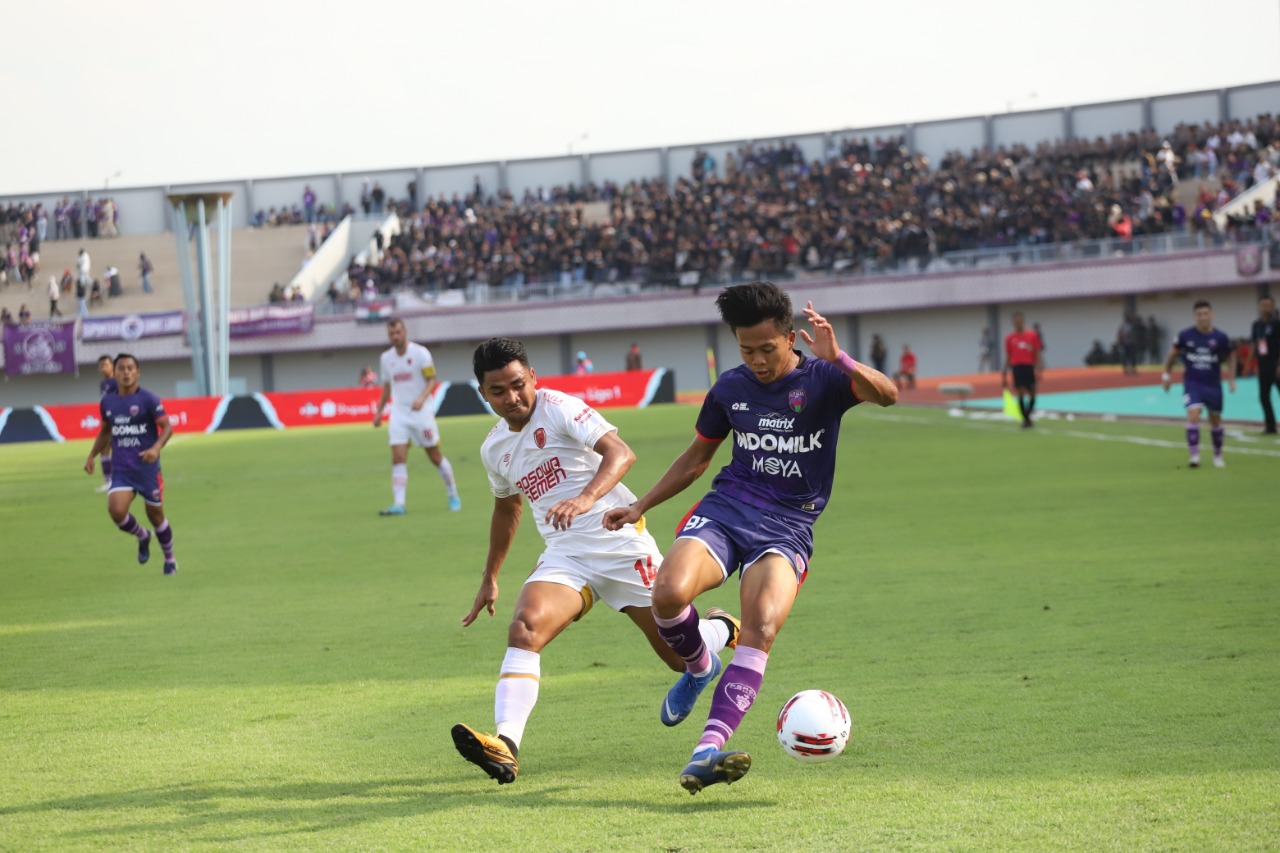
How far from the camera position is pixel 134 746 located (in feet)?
21.2

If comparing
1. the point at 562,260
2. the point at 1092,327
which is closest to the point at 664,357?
the point at 562,260

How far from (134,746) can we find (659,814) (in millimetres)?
2778

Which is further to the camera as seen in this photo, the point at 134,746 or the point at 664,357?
the point at 664,357

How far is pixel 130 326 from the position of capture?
5888cm

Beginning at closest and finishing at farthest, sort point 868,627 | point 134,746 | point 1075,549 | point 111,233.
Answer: point 134,746
point 868,627
point 1075,549
point 111,233

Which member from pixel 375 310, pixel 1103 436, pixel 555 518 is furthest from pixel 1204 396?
pixel 375 310

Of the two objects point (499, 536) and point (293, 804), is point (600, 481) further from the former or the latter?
point (293, 804)

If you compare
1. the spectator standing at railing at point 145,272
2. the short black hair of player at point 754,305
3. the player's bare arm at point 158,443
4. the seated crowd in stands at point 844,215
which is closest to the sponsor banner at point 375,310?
the seated crowd in stands at point 844,215

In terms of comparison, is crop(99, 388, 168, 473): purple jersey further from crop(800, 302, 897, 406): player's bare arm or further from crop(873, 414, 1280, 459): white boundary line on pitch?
crop(873, 414, 1280, 459): white boundary line on pitch

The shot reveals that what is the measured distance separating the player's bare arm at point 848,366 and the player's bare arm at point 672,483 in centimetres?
64

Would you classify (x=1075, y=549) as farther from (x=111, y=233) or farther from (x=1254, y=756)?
(x=111, y=233)

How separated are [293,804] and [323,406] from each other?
3827 centimetres

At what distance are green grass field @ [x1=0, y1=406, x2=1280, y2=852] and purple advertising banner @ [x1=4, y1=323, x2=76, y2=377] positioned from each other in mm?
46160

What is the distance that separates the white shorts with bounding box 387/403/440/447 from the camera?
57.1ft
